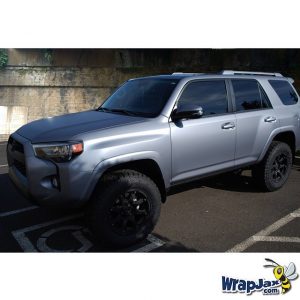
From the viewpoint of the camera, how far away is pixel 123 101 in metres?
4.21

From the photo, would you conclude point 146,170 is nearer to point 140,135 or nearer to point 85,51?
point 140,135

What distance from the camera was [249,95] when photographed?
4.52m

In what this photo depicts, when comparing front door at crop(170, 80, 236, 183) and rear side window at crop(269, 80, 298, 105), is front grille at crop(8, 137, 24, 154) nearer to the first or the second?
front door at crop(170, 80, 236, 183)

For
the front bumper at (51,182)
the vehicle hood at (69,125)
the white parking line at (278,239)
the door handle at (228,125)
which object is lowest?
the white parking line at (278,239)

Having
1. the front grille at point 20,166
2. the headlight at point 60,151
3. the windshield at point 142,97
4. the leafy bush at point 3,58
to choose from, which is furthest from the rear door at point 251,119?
the leafy bush at point 3,58

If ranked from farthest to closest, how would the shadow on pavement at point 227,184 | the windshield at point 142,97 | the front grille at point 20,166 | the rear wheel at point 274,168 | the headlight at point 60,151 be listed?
the shadow on pavement at point 227,184 < the rear wheel at point 274,168 < the windshield at point 142,97 < the front grille at point 20,166 < the headlight at point 60,151

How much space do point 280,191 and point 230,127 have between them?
1803 millimetres

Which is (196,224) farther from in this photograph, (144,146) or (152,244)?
(144,146)

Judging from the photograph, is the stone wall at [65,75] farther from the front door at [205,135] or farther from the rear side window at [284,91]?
the front door at [205,135]

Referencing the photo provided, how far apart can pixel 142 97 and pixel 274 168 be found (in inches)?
102

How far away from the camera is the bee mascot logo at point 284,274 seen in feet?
9.30

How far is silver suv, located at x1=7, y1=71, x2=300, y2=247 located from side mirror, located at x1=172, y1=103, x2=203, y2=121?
1 cm

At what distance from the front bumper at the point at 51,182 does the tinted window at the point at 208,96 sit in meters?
1.62

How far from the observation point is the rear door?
168 inches
